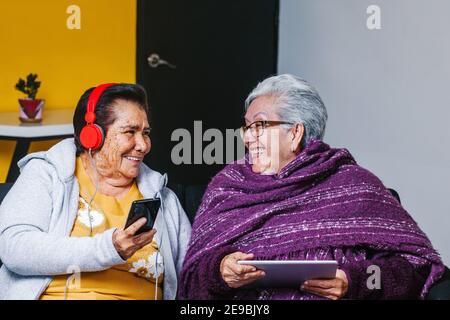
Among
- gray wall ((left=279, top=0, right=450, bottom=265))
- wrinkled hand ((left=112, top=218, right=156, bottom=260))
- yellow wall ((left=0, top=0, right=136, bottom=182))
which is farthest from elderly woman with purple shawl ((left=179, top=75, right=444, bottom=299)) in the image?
yellow wall ((left=0, top=0, right=136, bottom=182))

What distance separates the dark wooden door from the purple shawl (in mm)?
1801

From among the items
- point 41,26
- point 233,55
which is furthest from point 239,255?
point 233,55

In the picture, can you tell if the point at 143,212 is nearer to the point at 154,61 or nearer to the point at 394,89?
the point at 394,89

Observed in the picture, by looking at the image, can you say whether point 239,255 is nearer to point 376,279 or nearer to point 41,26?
point 376,279

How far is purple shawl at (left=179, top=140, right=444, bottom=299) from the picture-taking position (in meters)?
1.95

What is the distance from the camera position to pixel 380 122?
3.27 meters

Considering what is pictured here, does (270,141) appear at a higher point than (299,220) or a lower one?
higher

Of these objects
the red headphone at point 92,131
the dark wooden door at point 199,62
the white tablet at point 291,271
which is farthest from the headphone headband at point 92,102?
the dark wooden door at point 199,62

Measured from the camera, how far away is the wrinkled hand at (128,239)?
5.65ft

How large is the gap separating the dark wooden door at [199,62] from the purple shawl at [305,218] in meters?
1.80

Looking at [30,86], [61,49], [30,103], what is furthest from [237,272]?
[61,49]

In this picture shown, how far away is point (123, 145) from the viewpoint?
198cm

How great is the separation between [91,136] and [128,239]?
1.09 feet

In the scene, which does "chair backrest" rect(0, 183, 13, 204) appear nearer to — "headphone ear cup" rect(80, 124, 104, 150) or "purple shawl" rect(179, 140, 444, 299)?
"headphone ear cup" rect(80, 124, 104, 150)
